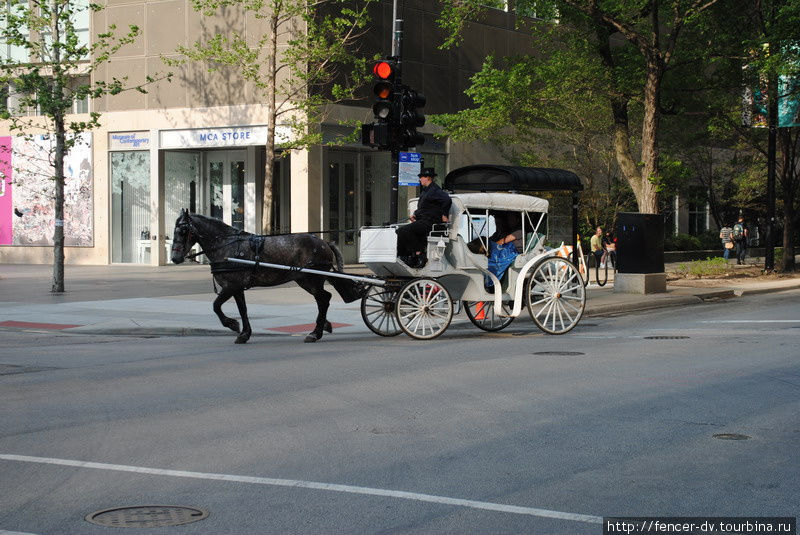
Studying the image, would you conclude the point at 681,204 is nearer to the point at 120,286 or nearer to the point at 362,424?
the point at 120,286

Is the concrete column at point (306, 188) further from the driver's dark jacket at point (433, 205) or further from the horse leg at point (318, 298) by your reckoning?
the driver's dark jacket at point (433, 205)

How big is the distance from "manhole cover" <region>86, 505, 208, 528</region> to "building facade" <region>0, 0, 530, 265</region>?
28.2 meters

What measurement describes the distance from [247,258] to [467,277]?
3203mm

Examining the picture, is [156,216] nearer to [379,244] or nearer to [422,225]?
[379,244]

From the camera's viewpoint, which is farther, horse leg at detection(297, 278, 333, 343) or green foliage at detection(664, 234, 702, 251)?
green foliage at detection(664, 234, 702, 251)

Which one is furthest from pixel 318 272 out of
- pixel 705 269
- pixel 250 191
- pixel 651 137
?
pixel 250 191

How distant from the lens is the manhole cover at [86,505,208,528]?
18.3 feet

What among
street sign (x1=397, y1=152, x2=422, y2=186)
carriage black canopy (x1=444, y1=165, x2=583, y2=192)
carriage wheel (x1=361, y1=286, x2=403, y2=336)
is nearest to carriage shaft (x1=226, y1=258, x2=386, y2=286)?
carriage wheel (x1=361, y1=286, x2=403, y2=336)

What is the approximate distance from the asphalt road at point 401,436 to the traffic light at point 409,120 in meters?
4.75

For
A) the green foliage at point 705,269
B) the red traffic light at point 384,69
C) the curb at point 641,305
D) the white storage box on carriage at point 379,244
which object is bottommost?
the curb at point 641,305

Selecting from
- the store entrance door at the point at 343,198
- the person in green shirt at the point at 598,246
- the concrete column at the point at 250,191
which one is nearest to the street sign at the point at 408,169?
the person in green shirt at the point at 598,246

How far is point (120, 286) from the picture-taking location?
26.2 m

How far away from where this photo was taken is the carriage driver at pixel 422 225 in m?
14.5

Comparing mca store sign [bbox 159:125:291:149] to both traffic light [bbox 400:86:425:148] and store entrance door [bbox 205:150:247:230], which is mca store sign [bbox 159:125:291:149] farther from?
traffic light [bbox 400:86:425:148]
